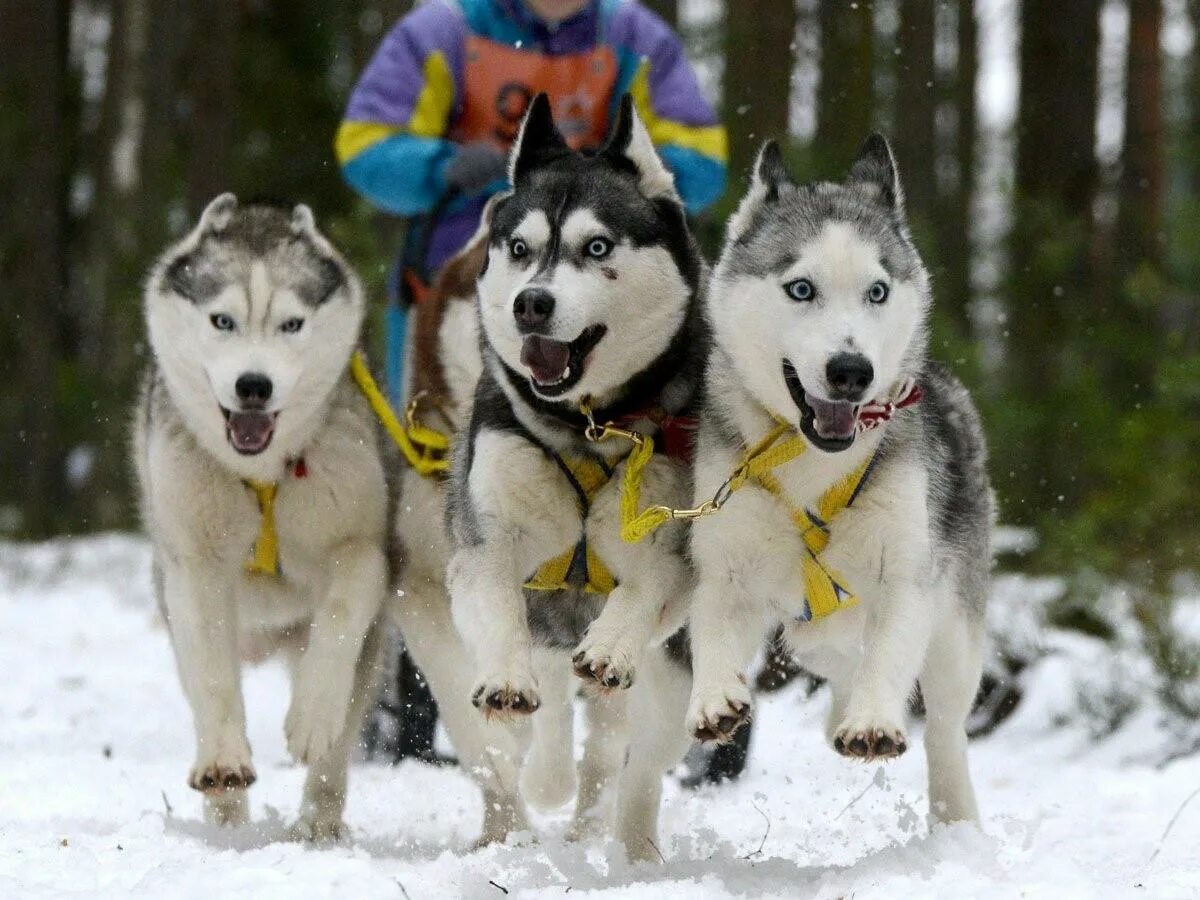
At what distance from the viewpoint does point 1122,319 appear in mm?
11547

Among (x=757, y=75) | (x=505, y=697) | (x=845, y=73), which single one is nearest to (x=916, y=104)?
(x=845, y=73)

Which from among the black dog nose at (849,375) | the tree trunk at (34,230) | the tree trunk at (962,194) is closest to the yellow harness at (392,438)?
the black dog nose at (849,375)

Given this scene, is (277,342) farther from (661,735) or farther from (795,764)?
(795,764)

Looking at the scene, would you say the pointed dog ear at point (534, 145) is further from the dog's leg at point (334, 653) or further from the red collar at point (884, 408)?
the dog's leg at point (334, 653)

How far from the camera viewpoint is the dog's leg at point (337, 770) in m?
5.00

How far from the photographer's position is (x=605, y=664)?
378cm

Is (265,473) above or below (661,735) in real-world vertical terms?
above

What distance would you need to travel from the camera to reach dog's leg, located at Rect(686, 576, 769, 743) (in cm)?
362

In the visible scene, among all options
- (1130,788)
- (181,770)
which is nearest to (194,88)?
(181,770)

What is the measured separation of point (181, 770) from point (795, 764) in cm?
226

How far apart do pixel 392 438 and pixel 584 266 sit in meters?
1.31

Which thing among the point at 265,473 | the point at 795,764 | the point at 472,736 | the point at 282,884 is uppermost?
the point at 265,473

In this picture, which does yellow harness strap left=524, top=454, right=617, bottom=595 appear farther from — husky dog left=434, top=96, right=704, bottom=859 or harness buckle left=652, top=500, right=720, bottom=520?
harness buckle left=652, top=500, right=720, bottom=520

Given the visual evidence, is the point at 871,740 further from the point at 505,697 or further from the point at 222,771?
the point at 222,771
